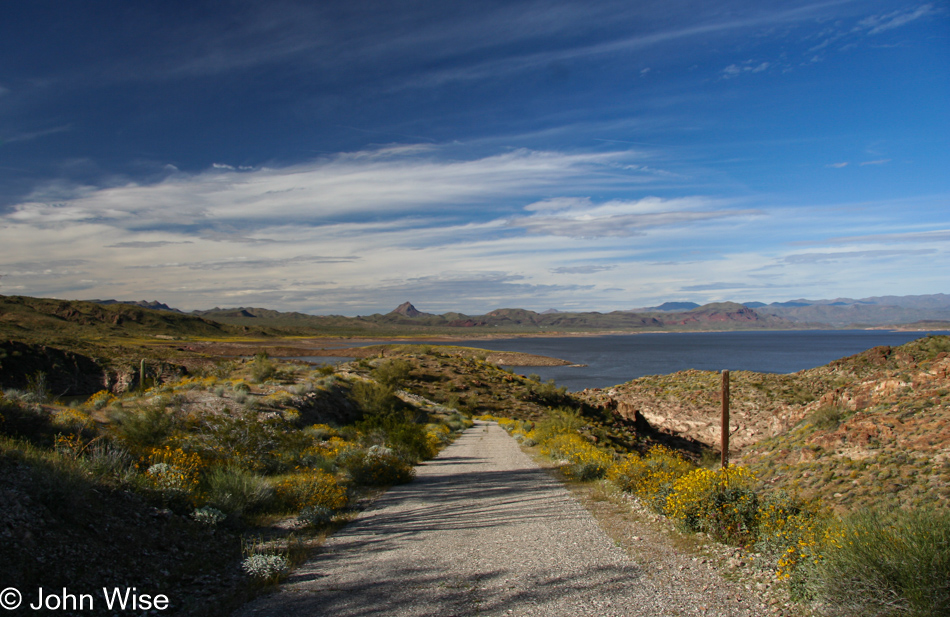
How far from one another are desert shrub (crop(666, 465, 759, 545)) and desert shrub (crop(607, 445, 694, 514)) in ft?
2.33

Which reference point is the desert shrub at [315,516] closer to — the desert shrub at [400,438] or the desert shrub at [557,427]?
the desert shrub at [400,438]

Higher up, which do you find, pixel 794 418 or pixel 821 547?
pixel 821 547

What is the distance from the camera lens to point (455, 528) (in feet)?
A: 26.6

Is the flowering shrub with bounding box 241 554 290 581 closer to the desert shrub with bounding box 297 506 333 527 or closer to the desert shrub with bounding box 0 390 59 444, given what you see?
the desert shrub with bounding box 297 506 333 527

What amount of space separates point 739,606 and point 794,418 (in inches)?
679

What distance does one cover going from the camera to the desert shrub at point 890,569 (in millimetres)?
3881

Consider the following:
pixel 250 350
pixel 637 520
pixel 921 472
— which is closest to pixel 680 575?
pixel 637 520

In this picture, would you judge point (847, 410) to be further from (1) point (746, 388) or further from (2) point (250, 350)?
(2) point (250, 350)

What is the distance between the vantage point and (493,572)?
5.91 metres

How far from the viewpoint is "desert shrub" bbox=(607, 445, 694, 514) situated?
8383 mm

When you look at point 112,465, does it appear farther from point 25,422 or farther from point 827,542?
point 827,542

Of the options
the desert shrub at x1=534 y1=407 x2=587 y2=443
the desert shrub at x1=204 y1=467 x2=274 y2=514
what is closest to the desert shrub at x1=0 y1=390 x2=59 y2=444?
the desert shrub at x1=204 y1=467 x2=274 y2=514

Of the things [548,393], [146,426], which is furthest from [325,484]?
[548,393]

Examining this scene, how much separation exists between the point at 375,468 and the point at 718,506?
7.84m
